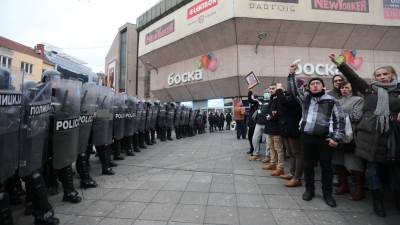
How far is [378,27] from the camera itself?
72.3ft

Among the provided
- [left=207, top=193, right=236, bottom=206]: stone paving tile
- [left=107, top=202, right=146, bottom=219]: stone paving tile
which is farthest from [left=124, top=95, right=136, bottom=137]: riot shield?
[left=207, top=193, right=236, bottom=206]: stone paving tile

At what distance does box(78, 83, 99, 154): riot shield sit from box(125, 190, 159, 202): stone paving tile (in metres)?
1.11

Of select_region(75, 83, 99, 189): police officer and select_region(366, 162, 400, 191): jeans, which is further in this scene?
select_region(75, 83, 99, 189): police officer

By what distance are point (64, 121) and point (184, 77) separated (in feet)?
81.2

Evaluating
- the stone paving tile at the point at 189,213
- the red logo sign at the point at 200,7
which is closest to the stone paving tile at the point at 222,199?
the stone paving tile at the point at 189,213

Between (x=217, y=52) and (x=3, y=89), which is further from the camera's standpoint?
(x=217, y=52)

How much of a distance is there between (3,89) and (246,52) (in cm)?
2181

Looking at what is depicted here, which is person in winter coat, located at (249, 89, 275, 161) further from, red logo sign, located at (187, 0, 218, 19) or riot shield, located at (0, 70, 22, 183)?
red logo sign, located at (187, 0, 218, 19)

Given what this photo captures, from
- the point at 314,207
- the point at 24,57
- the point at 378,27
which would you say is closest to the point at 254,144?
the point at 314,207

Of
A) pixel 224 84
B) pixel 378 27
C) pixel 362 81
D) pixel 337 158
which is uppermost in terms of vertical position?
pixel 378 27

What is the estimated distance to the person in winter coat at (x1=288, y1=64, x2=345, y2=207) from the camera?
→ 12.8 ft

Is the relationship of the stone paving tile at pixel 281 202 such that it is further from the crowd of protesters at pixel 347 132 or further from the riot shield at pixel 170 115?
the riot shield at pixel 170 115

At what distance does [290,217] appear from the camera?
3400mm

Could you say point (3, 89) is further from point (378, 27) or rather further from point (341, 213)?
point (378, 27)
